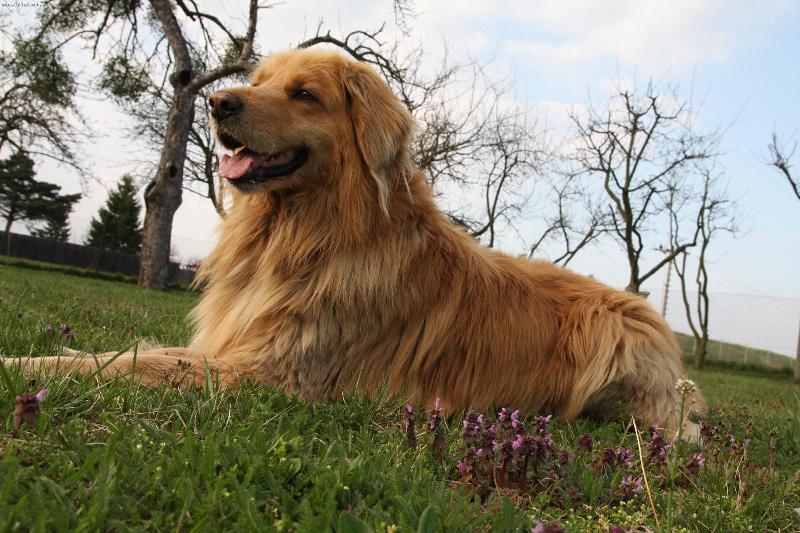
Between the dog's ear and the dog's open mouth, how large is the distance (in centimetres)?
40

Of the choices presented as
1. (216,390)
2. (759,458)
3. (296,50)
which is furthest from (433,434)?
(296,50)

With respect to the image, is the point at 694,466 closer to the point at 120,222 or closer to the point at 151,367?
the point at 151,367

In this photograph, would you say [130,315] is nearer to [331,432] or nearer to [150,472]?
[331,432]

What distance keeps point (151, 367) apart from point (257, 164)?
1302 mm

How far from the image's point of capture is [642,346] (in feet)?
12.6

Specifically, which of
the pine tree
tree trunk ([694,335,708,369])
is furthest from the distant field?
the pine tree

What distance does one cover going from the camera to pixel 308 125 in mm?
3506

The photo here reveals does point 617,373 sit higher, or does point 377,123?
point 377,123

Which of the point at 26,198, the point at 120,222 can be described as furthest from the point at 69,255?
the point at 26,198

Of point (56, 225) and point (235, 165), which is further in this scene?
point (56, 225)

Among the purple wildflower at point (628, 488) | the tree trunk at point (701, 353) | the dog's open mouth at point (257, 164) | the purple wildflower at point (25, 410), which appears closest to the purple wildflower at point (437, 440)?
the purple wildflower at point (628, 488)

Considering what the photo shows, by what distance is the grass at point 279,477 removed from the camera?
1.34 metres

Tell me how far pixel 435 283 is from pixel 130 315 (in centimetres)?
408

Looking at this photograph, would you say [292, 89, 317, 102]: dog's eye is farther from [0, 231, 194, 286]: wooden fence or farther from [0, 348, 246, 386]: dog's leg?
[0, 231, 194, 286]: wooden fence
